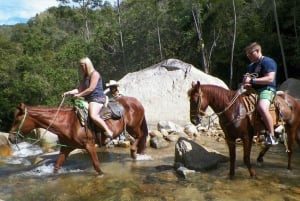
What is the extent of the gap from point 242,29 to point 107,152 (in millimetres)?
23830

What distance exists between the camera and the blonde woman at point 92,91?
8.65m

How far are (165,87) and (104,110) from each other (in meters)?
11.6

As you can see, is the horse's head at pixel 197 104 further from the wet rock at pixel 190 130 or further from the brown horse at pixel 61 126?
the wet rock at pixel 190 130

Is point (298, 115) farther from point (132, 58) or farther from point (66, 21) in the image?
point (66, 21)

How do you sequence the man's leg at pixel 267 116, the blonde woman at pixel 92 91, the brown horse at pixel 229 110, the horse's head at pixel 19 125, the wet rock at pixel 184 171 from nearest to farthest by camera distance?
1. the man's leg at pixel 267 116
2. the brown horse at pixel 229 110
3. the horse's head at pixel 19 125
4. the blonde woman at pixel 92 91
5. the wet rock at pixel 184 171

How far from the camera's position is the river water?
7.73m

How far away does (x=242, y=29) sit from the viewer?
33438mm

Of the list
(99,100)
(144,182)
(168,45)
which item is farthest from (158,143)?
(168,45)

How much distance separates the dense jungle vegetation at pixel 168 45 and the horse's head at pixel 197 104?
18981 millimetres

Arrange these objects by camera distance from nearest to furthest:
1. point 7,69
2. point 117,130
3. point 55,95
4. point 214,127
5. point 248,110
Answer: point 248,110
point 117,130
point 214,127
point 55,95
point 7,69

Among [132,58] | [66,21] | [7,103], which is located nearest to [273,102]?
[7,103]

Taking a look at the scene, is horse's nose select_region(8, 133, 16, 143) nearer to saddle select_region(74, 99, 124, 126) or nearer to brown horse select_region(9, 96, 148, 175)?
brown horse select_region(9, 96, 148, 175)

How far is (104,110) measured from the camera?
955cm

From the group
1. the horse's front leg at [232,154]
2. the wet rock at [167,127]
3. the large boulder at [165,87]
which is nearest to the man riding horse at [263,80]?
the horse's front leg at [232,154]
